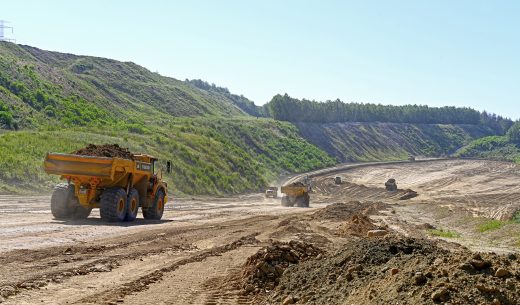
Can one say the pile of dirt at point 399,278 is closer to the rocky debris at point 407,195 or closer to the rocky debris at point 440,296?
the rocky debris at point 440,296

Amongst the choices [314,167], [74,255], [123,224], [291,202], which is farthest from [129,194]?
[314,167]

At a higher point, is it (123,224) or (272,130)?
(272,130)

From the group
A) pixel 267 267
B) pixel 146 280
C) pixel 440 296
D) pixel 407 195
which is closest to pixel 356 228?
pixel 267 267

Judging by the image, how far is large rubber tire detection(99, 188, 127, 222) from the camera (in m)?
23.3

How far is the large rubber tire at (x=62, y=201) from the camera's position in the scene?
23828 millimetres

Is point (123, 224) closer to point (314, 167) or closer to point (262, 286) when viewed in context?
point (262, 286)

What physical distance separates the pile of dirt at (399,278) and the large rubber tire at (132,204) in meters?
13.1

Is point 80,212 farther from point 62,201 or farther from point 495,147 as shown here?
point 495,147

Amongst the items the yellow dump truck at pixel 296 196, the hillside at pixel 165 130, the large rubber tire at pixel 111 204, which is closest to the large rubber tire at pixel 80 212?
the large rubber tire at pixel 111 204

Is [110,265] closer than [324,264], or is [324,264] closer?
[324,264]

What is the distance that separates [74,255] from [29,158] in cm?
3207

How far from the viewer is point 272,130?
5172 inches

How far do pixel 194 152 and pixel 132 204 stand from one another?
158 feet

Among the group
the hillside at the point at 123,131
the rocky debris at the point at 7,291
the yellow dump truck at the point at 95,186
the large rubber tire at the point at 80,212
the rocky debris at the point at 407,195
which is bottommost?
the rocky debris at the point at 407,195
